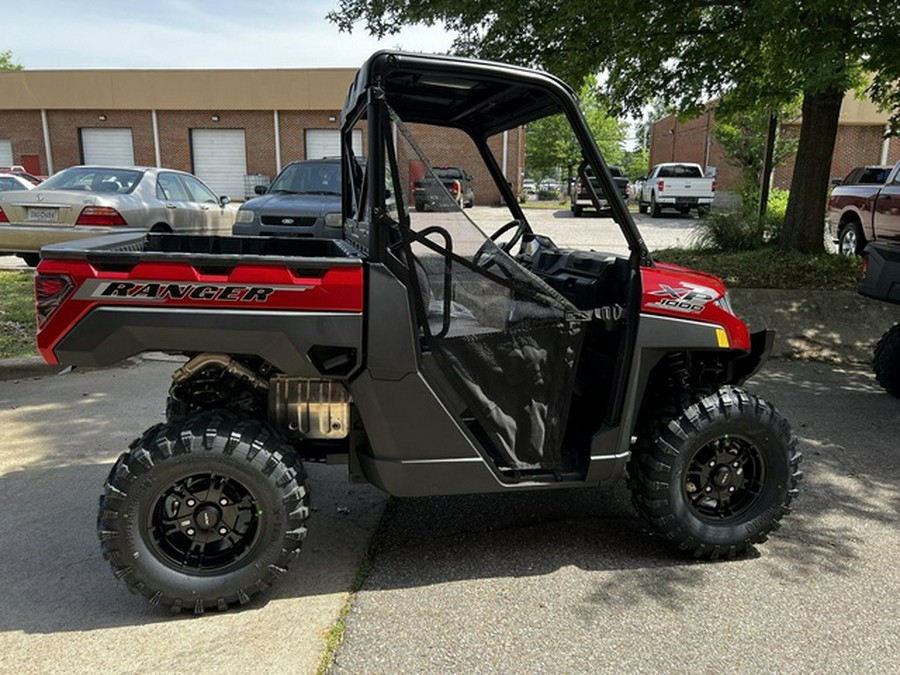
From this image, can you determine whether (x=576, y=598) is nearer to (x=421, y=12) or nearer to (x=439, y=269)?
(x=439, y=269)

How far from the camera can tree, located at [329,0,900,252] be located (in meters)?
6.62

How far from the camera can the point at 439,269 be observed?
2889 millimetres

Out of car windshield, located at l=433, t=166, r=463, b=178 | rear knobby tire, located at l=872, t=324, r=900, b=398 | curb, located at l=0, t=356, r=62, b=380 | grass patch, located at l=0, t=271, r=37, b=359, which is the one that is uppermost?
car windshield, located at l=433, t=166, r=463, b=178

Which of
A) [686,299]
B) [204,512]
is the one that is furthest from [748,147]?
[204,512]

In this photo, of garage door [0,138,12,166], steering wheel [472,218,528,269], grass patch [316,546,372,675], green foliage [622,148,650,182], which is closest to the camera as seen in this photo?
grass patch [316,546,372,675]

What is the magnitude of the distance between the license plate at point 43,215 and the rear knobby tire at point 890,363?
9246 millimetres

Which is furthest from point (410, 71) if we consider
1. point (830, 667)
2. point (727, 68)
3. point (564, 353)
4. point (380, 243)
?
point (727, 68)

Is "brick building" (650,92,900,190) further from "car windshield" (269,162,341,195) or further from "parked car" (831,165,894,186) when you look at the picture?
"car windshield" (269,162,341,195)

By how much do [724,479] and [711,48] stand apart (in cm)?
709

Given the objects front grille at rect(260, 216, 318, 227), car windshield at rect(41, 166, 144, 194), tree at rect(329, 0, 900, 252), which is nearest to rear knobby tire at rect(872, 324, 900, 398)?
tree at rect(329, 0, 900, 252)

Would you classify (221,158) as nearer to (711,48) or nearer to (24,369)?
(711,48)

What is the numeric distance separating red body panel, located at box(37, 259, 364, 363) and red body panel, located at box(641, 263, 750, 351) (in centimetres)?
125

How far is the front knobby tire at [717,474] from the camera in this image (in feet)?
10.5

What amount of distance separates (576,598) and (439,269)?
1508mm
